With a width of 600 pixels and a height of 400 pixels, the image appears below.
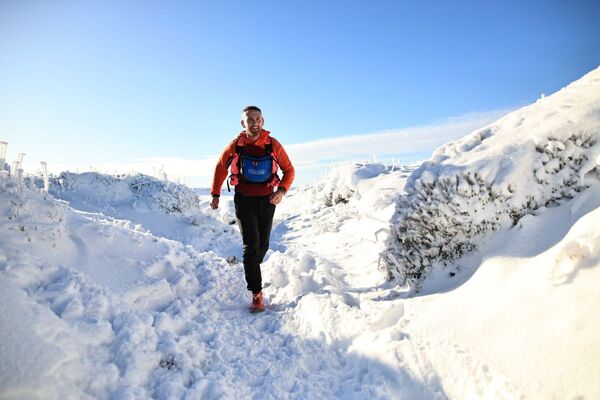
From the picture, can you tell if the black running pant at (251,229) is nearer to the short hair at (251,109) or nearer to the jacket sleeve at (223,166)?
the jacket sleeve at (223,166)

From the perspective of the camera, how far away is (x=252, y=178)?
4949mm

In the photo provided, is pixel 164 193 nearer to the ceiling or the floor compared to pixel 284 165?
nearer to the floor

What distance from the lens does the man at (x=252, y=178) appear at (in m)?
4.93

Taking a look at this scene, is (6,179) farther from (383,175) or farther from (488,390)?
(383,175)

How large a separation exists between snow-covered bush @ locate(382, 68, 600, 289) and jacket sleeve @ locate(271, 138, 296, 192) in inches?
66.1

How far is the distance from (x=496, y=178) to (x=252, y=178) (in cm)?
316

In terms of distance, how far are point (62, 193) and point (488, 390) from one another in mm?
15376

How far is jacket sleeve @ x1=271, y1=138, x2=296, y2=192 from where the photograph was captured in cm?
511

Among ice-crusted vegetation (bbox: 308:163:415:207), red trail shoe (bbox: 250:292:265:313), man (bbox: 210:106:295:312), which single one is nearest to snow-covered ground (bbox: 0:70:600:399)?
red trail shoe (bbox: 250:292:265:313)

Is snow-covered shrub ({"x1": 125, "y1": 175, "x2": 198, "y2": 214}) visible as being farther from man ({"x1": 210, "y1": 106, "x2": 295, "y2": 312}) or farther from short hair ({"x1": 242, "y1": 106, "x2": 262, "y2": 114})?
short hair ({"x1": 242, "y1": 106, "x2": 262, "y2": 114})

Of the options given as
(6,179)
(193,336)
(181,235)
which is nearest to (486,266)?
(193,336)

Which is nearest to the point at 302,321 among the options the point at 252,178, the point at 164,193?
the point at 252,178

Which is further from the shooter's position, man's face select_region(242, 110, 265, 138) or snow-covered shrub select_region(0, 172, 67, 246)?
man's face select_region(242, 110, 265, 138)

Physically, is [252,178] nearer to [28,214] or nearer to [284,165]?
[284,165]
